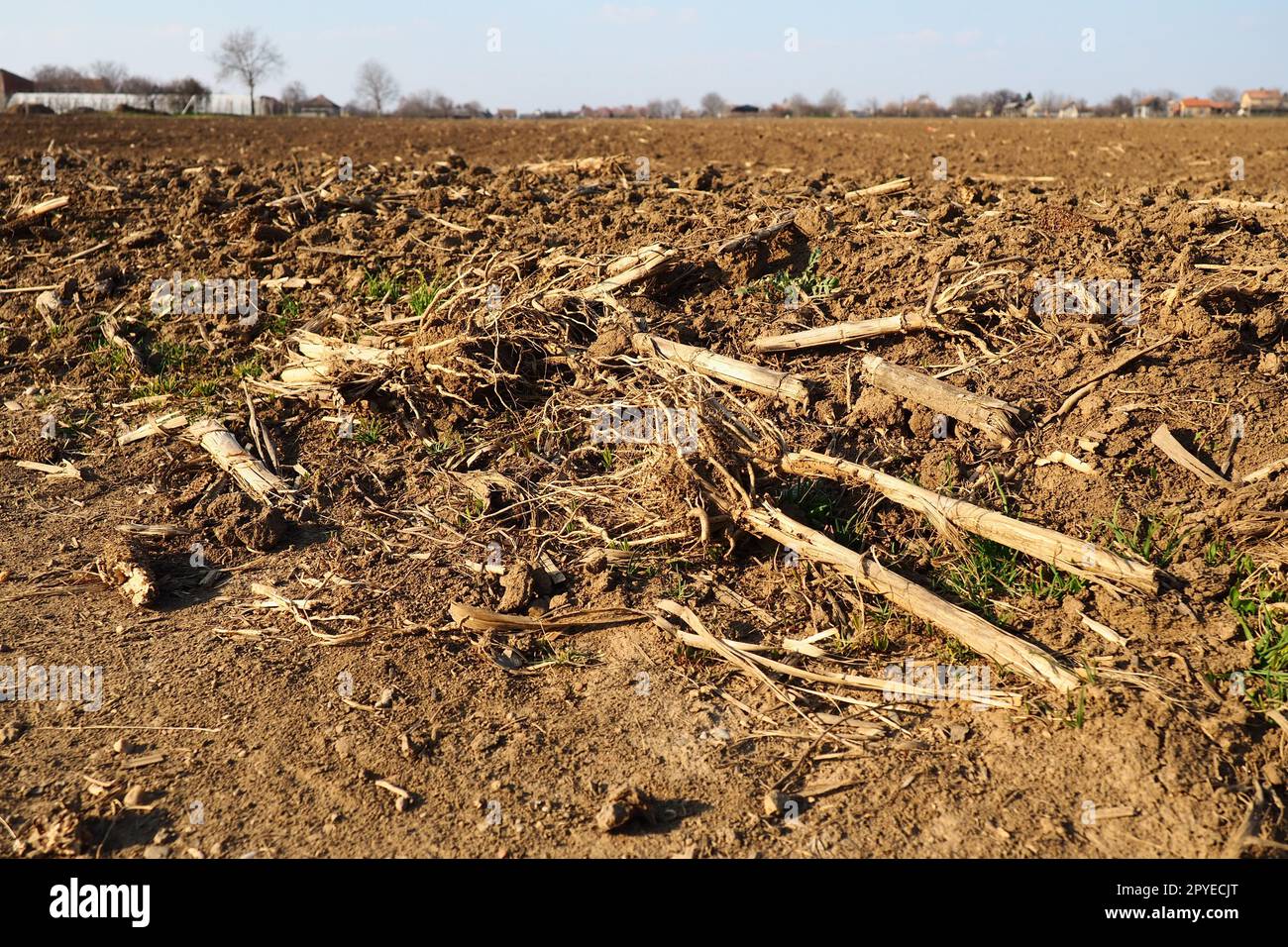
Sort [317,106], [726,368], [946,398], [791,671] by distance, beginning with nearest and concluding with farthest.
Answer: [791,671], [946,398], [726,368], [317,106]

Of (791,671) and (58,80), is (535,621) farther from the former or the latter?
(58,80)

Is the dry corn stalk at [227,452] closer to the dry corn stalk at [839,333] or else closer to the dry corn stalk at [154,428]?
the dry corn stalk at [154,428]

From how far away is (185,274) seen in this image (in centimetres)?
764

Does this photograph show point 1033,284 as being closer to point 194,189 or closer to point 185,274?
point 185,274

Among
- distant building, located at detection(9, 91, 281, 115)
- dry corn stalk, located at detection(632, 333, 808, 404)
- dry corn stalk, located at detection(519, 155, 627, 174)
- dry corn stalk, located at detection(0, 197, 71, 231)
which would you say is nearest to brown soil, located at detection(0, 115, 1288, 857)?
dry corn stalk, located at detection(632, 333, 808, 404)

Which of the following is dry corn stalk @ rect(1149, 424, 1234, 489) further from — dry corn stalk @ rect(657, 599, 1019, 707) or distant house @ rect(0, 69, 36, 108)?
distant house @ rect(0, 69, 36, 108)

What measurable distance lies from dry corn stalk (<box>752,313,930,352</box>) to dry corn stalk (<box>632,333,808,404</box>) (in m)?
0.18

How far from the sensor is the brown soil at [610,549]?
130 inches

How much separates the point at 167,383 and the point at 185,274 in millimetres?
1553

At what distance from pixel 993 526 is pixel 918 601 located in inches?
19.8

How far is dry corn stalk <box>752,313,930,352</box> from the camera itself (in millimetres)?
5348

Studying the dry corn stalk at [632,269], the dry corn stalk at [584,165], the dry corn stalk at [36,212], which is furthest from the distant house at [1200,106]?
the dry corn stalk at [36,212]

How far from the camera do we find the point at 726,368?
17.4ft

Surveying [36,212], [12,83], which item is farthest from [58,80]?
[36,212]
